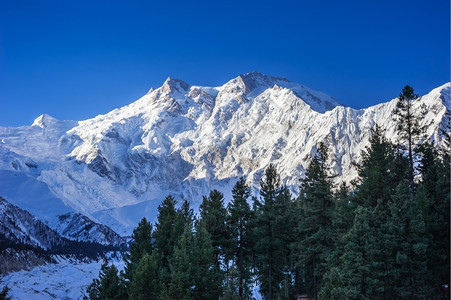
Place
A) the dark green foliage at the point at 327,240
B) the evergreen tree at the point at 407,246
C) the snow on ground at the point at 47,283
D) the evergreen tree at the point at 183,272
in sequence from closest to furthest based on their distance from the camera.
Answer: the evergreen tree at the point at 407,246, the dark green foliage at the point at 327,240, the evergreen tree at the point at 183,272, the snow on ground at the point at 47,283

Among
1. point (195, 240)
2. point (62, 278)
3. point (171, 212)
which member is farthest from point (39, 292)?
point (195, 240)

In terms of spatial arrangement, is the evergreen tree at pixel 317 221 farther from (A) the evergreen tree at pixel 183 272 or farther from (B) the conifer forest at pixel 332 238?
(A) the evergreen tree at pixel 183 272

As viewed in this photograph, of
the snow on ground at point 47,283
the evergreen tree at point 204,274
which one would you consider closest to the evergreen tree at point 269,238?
the evergreen tree at point 204,274

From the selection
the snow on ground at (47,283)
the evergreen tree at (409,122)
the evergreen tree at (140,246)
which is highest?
the evergreen tree at (409,122)

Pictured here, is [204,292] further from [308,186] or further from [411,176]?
[411,176]

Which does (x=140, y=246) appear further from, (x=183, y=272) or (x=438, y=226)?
(x=438, y=226)

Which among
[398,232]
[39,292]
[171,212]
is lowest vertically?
[39,292]

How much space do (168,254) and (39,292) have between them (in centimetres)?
5642

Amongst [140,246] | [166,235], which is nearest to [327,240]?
[166,235]

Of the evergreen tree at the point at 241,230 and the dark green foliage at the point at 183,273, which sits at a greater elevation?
the evergreen tree at the point at 241,230

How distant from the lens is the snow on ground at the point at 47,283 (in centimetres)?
8600

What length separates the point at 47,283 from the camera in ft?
350

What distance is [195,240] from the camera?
37969 mm

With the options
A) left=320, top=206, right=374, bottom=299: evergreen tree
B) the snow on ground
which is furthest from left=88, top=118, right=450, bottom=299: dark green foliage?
the snow on ground
